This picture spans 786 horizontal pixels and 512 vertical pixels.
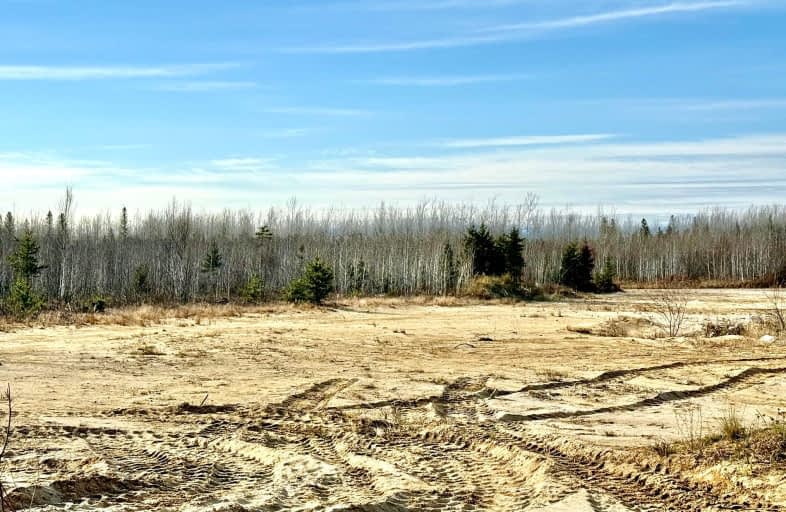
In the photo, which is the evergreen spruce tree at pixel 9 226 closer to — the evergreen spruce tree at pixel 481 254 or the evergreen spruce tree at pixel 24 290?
the evergreen spruce tree at pixel 24 290

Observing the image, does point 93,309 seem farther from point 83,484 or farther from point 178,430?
point 83,484

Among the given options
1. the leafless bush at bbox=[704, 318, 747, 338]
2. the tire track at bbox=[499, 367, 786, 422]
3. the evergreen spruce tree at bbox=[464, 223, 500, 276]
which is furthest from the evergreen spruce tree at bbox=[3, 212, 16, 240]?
the tire track at bbox=[499, 367, 786, 422]

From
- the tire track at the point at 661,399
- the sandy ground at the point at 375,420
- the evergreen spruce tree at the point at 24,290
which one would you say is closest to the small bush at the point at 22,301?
the evergreen spruce tree at the point at 24,290

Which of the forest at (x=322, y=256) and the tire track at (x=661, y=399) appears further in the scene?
the forest at (x=322, y=256)

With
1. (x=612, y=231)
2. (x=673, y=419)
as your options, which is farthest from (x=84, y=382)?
(x=612, y=231)

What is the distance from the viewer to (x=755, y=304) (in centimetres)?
Answer: 4291

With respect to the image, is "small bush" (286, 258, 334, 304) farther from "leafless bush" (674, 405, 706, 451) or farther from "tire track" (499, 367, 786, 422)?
"leafless bush" (674, 405, 706, 451)

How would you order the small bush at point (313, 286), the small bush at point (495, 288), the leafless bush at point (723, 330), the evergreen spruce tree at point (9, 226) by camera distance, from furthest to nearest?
1. the evergreen spruce tree at point (9, 226)
2. the small bush at point (495, 288)
3. the small bush at point (313, 286)
4. the leafless bush at point (723, 330)

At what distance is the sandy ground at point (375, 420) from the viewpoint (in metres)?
8.06

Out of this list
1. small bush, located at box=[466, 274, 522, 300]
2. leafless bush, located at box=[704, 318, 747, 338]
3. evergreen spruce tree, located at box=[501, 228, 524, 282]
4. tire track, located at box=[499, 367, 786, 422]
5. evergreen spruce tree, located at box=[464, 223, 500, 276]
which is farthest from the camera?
evergreen spruce tree, located at box=[501, 228, 524, 282]

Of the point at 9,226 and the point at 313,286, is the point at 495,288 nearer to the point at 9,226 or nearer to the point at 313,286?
the point at 313,286

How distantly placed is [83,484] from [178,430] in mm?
2859

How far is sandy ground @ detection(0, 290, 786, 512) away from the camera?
806 centimetres

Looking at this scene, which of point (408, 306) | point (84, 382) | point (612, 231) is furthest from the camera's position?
point (612, 231)
